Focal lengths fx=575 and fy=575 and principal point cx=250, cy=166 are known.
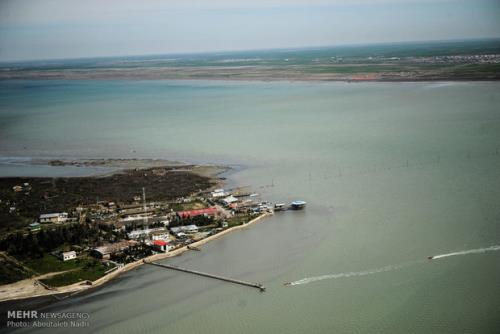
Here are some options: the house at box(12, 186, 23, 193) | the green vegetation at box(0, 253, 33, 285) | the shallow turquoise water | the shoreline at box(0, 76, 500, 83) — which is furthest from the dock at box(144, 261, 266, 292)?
the shoreline at box(0, 76, 500, 83)

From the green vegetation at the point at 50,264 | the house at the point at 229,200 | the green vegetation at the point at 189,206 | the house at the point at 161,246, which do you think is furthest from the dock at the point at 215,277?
the house at the point at 229,200

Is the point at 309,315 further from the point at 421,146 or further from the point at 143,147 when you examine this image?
the point at 143,147

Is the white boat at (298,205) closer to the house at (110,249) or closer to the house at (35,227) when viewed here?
the house at (110,249)

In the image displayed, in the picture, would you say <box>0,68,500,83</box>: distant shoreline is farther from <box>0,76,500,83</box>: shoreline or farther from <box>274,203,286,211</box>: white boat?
<box>274,203,286,211</box>: white boat

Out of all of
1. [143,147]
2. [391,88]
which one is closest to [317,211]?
[143,147]

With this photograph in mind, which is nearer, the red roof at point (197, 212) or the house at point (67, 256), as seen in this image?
the house at point (67, 256)

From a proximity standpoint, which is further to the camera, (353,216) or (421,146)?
(421,146)

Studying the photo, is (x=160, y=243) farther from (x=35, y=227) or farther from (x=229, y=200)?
(x=35, y=227)
